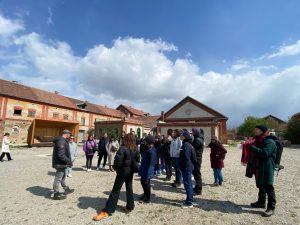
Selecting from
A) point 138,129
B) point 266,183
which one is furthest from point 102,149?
point 138,129

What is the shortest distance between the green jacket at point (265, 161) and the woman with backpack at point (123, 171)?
2.59 m

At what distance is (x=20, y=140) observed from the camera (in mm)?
29031

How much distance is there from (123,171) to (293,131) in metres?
37.5

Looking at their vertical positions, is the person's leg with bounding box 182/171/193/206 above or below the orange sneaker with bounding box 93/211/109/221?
above

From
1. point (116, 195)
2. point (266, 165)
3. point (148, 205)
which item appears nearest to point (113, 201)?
point (116, 195)

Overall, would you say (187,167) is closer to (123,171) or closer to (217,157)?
(123,171)

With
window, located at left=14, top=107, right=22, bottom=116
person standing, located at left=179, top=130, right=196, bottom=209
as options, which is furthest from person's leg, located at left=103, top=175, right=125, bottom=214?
window, located at left=14, top=107, right=22, bottom=116

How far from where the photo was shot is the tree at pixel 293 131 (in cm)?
3316

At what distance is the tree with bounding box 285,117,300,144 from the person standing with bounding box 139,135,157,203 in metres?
35.9

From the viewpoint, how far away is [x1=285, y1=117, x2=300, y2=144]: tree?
33156 mm

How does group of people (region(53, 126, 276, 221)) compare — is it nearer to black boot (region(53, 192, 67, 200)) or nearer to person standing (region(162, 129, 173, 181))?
black boot (region(53, 192, 67, 200))

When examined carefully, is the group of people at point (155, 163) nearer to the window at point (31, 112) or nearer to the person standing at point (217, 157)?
the person standing at point (217, 157)

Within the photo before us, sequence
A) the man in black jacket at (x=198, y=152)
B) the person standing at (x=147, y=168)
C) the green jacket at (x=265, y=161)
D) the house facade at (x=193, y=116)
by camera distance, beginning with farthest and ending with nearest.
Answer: the house facade at (x=193, y=116) < the man in black jacket at (x=198, y=152) < the person standing at (x=147, y=168) < the green jacket at (x=265, y=161)

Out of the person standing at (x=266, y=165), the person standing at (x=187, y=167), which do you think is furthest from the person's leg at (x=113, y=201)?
the person standing at (x=266, y=165)
